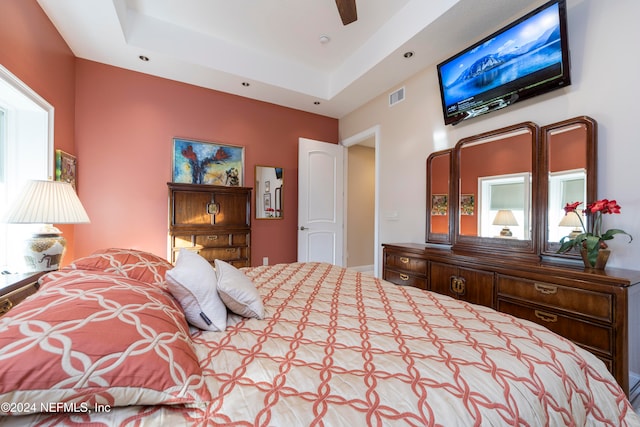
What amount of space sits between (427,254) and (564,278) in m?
1.01

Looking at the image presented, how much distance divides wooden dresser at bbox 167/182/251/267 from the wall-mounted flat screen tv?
256cm

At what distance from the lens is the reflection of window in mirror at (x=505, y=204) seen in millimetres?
2193

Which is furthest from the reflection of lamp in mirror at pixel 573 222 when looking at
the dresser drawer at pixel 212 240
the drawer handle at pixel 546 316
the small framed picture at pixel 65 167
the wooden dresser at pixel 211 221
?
the small framed picture at pixel 65 167

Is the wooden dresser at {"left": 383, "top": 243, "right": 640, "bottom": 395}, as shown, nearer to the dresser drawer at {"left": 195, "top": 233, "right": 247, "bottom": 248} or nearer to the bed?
the bed

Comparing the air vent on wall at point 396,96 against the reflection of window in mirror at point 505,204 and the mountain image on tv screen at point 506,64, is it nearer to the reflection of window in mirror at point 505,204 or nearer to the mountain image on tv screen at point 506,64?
the mountain image on tv screen at point 506,64

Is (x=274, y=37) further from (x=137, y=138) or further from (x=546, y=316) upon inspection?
(x=546, y=316)

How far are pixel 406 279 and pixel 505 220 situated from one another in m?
1.04

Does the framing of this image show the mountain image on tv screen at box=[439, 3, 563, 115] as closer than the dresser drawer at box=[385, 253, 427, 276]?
Yes

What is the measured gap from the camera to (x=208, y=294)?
3.62ft

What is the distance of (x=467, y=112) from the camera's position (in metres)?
2.59

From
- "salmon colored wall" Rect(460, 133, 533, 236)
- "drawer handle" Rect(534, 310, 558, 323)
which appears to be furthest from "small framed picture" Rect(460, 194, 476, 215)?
"drawer handle" Rect(534, 310, 558, 323)

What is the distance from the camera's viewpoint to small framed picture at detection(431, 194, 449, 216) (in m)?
2.83

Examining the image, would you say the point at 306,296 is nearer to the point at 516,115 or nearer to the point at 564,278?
the point at 564,278

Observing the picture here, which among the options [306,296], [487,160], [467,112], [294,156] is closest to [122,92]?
[294,156]
